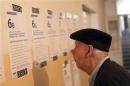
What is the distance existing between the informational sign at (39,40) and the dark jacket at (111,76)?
0.54 m

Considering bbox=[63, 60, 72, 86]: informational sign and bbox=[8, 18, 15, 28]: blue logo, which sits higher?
bbox=[8, 18, 15, 28]: blue logo

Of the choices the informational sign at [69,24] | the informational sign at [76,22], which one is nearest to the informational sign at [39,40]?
the informational sign at [69,24]

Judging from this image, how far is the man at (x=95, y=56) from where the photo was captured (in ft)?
6.27

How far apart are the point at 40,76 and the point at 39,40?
28 cm

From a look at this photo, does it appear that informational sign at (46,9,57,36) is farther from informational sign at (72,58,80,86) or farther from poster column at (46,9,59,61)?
informational sign at (72,58,80,86)

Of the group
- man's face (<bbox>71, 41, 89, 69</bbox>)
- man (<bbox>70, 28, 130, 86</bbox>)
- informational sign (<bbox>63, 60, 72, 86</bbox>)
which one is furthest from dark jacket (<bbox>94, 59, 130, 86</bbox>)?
informational sign (<bbox>63, 60, 72, 86</bbox>)

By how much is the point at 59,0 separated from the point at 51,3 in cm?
30

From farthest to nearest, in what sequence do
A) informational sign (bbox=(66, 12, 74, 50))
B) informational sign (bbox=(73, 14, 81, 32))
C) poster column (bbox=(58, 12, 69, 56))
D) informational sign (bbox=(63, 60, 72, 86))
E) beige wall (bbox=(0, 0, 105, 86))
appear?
informational sign (bbox=(73, 14, 81, 32)), informational sign (bbox=(66, 12, 74, 50)), informational sign (bbox=(63, 60, 72, 86)), poster column (bbox=(58, 12, 69, 56)), beige wall (bbox=(0, 0, 105, 86))

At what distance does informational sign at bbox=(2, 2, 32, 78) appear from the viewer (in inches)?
72.7

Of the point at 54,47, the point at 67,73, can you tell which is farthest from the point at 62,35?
the point at 67,73

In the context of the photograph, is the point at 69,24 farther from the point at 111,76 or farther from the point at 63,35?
the point at 111,76

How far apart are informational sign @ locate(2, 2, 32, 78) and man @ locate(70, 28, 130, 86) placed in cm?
32

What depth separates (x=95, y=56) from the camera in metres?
2.01

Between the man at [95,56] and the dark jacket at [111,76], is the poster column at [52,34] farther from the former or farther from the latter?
the dark jacket at [111,76]
